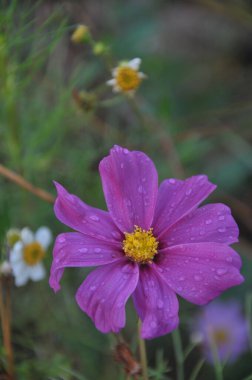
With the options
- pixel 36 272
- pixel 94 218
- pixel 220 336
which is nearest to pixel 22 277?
pixel 36 272

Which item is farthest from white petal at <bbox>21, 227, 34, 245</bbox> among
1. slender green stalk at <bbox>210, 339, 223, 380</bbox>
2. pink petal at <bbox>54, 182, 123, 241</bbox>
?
slender green stalk at <bbox>210, 339, 223, 380</bbox>

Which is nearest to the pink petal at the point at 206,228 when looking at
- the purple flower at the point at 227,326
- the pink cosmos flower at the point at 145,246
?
the pink cosmos flower at the point at 145,246

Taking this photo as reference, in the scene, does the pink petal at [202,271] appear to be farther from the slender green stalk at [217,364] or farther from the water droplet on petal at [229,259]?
the slender green stalk at [217,364]

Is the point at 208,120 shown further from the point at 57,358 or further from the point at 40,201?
the point at 57,358

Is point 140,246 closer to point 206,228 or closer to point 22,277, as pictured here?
point 206,228

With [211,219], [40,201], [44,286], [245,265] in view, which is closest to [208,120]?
[245,265]
